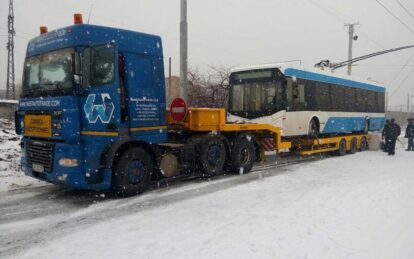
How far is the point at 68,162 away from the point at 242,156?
5407mm

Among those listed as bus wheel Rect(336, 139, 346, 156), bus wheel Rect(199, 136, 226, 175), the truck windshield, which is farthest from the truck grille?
bus wheel Rect(336, 139, 346, 156)

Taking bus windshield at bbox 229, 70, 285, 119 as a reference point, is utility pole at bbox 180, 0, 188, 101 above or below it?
above

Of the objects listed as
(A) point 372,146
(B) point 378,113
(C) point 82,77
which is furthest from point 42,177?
(B) point 378,113

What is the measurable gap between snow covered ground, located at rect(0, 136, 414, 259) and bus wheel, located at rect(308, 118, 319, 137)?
17.8 feet

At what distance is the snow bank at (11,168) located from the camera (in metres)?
9.35

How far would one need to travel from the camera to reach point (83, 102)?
740 centimetres

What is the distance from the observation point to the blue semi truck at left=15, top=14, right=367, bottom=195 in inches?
289

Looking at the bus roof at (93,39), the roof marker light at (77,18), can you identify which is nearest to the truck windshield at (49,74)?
the bus roof at (93,39)

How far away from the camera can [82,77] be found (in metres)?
7.30

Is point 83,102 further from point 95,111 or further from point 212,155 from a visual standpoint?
point 212,155

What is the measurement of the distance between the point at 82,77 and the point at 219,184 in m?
4.22

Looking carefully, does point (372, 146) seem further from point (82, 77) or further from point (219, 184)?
point (82, 77)

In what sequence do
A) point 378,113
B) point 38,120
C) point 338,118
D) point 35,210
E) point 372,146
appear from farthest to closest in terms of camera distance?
1. point 378,113
2. point 372,146
3. point 338,118
4. point 38,120
5. point 35,210

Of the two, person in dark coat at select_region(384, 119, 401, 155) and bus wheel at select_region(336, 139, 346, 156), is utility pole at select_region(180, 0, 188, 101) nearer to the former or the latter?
bus wheel at select_region(336, 139, 346, 156)
